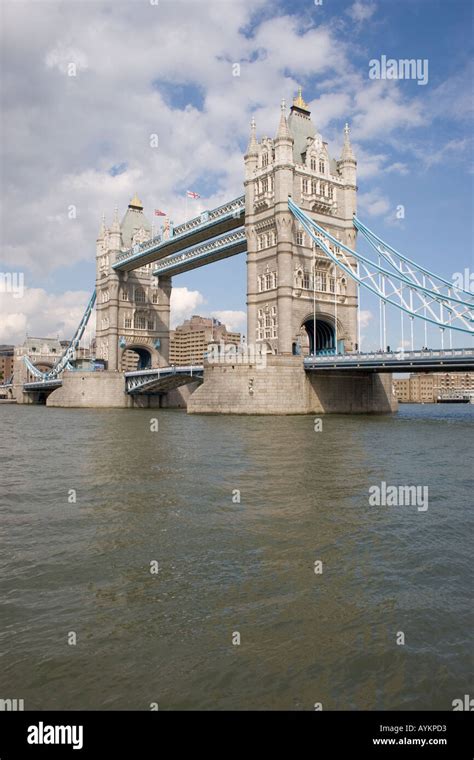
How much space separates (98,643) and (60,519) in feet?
16.9

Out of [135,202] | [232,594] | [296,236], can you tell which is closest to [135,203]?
[135,202]

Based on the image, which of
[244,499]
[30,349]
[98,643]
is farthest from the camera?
[30,349]

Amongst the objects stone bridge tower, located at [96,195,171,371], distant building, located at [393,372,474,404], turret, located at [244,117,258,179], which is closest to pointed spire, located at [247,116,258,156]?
turret, located at [244,117,258,179]

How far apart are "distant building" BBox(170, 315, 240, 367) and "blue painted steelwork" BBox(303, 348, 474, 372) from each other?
128910mm

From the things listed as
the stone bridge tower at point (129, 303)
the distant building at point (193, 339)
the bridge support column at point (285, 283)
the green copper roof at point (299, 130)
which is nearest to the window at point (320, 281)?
the bridge support column at point (285, 283)

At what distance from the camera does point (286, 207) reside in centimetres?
4994

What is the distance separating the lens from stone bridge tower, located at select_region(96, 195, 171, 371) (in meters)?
80.2

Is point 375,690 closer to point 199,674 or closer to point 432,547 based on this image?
point 199,674

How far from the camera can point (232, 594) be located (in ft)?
22.3

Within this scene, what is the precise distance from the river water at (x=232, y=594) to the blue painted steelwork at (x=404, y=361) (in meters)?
25.8

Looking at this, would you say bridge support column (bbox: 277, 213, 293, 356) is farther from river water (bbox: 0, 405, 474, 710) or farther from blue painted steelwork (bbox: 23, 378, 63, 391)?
blue painted steelwork (bbox: 23, 378, 63, 391)

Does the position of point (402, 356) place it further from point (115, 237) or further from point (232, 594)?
point (115, 237)
